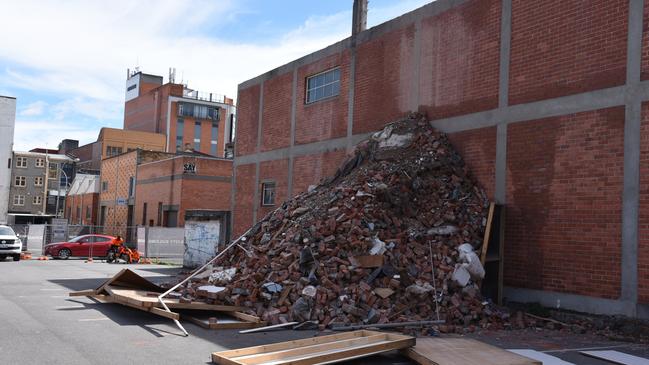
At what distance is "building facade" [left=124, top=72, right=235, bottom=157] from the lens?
8669cm

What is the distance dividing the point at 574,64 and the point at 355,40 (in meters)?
8.47

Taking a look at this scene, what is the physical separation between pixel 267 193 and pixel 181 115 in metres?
66.8

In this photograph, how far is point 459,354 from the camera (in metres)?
8.27

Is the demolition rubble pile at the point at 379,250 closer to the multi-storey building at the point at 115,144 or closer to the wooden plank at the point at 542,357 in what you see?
the wooden plank at the point at 542,357

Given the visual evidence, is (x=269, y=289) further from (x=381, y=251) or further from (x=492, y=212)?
(x=492, y=212)

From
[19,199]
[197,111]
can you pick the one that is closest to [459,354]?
[19,199]

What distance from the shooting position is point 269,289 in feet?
39.8

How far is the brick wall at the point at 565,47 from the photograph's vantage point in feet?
39.0

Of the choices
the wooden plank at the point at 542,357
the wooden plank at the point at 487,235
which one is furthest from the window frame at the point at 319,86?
the wooden plank at the point at 542,357

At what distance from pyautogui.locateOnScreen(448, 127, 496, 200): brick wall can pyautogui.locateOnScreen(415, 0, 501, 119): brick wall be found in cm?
65

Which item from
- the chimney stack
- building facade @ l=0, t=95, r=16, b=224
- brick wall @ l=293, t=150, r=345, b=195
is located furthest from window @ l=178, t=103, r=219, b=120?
the chimney stack

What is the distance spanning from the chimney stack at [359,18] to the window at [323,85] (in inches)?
63.1

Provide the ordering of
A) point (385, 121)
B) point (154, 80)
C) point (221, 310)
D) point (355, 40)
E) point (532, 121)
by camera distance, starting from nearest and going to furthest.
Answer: point (221, 310) → point (532, 121) → point (385, 121) → point (355, 40) → point (154, 80)

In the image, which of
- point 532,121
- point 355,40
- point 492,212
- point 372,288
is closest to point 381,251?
point 372,288
